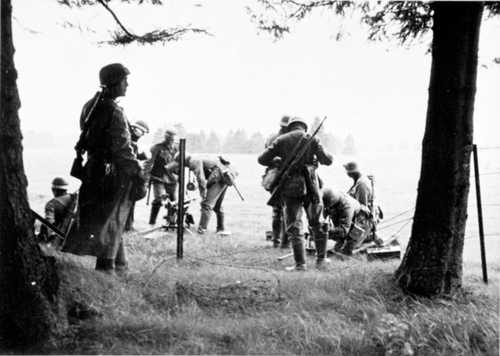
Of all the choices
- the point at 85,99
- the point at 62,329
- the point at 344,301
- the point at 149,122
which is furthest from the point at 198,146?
the point at 62,329

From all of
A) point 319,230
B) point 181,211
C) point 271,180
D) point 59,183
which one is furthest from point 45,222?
point 319,230

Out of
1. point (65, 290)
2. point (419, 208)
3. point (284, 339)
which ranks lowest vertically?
point (284, 339)

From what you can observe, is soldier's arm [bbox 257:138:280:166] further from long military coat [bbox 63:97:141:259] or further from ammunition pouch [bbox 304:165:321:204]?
long military coat [bbox 63:97:141:259]

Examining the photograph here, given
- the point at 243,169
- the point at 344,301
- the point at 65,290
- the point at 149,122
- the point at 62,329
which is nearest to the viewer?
the point at 62,329

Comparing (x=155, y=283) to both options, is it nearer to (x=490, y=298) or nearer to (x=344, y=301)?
(x=344, y=301)

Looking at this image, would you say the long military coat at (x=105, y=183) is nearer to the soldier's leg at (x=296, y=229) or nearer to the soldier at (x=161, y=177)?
the soldier's leg at (x=296, y=229)

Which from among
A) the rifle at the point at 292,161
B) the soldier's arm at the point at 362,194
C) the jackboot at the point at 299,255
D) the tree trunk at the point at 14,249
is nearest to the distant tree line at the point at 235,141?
the rifle at the point at 292,161

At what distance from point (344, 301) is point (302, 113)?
2382 mm

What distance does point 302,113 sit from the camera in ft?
18.8

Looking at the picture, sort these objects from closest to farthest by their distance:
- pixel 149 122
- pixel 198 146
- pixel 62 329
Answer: pixel 62 329
pixel 149 122
pixel 198 146

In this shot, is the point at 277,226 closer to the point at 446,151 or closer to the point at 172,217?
the point at 172,217

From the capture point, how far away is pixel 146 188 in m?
4.63

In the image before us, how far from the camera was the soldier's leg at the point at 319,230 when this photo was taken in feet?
19.5

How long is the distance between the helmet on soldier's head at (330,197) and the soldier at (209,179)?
1.99 m
